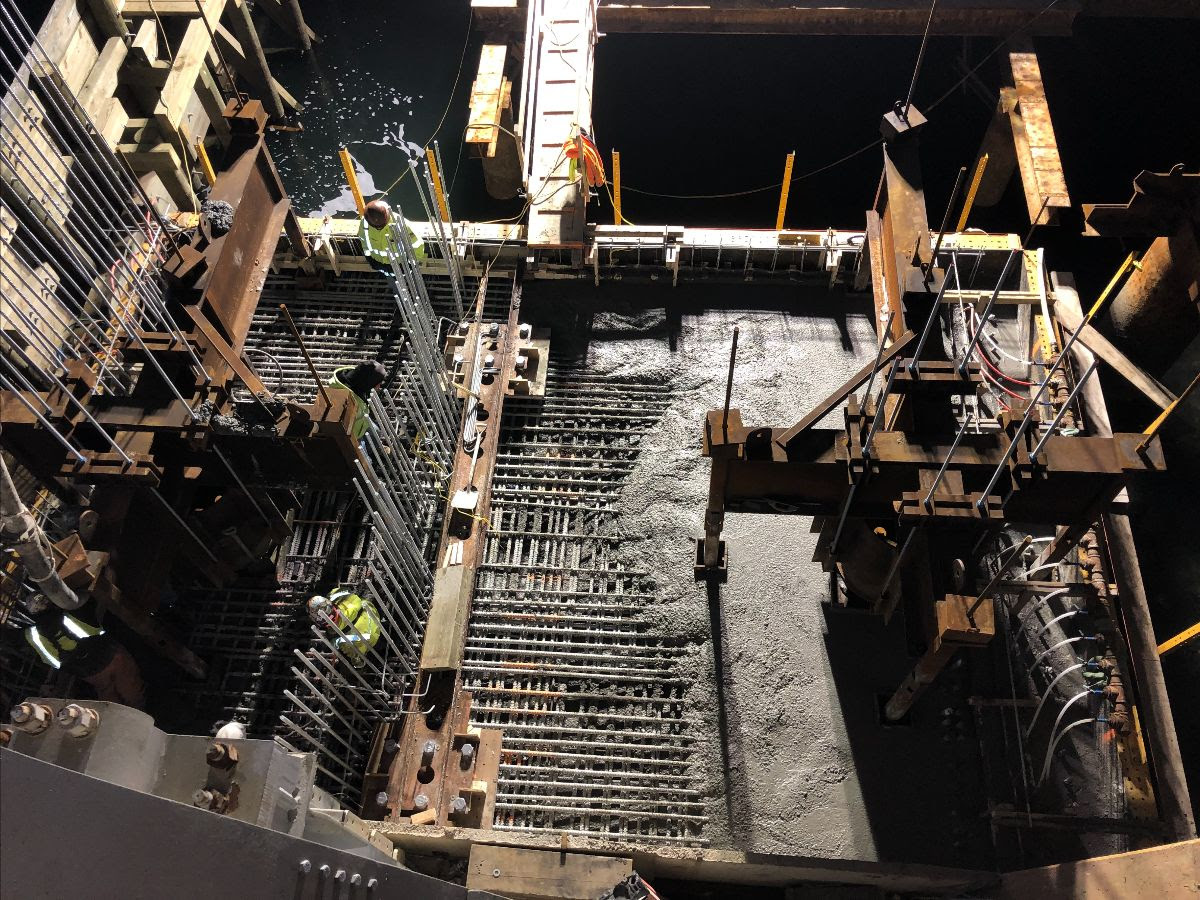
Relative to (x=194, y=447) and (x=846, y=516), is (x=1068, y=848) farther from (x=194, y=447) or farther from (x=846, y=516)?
(x=194, y=447)

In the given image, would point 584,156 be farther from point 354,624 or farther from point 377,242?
point 354,624

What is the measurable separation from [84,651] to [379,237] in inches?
211

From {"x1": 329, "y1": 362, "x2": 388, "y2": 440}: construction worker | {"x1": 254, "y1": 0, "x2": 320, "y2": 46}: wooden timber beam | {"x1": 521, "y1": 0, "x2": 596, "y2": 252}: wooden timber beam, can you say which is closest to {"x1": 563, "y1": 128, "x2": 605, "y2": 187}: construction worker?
{"x1": 521, "y1": 0, "x2": 596, "y2": 252}: wooden timber beam

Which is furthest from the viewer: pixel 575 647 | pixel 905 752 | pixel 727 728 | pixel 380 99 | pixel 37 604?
pixel 380 99

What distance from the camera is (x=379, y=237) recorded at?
31.9 ft

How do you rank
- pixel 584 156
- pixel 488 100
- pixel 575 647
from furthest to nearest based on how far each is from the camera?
1. pixel 488 100
2. pixel 584 156
3. pixel 575 647

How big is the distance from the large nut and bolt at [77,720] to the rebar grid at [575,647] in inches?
205

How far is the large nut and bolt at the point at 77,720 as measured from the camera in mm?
2957

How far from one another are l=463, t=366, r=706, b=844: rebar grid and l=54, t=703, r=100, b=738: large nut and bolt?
5.21m

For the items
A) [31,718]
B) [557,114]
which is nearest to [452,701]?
[31,718]

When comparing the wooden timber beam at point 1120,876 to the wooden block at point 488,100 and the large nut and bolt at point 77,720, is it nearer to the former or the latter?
the large nut and bolt at point 77,720

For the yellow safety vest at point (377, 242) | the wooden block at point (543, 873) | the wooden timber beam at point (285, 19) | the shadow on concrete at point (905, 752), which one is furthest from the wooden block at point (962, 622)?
the wooden timber beam at point (285, 19)

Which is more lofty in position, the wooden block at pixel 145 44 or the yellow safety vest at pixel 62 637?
the wooden block at pixel 145 44

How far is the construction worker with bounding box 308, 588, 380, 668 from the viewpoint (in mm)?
7371
